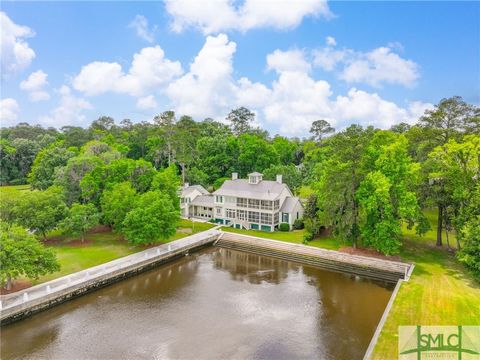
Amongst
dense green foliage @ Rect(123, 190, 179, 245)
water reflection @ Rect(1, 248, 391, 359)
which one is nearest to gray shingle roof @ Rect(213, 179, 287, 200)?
dense green foliage @ Rect(123, 190, 179, 245)

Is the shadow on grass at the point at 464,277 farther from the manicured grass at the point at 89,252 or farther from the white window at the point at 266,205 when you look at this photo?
the manicured grass at the point at 89,252

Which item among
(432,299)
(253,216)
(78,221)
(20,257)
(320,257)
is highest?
(78,221)

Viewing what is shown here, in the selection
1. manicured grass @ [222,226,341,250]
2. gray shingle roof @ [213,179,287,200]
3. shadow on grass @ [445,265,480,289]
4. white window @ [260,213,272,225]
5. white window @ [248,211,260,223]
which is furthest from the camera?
white window @ [248,211,260,223]

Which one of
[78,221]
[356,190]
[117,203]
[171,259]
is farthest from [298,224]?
[78,221]

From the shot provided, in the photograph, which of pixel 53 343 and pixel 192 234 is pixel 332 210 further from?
Result: pixel 53 343

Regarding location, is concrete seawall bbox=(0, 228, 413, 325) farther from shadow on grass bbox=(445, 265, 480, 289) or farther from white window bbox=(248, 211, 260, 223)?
white window bbox=(248, 211, 260, 223)

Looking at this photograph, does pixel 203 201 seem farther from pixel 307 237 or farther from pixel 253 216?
pixel 307 237
